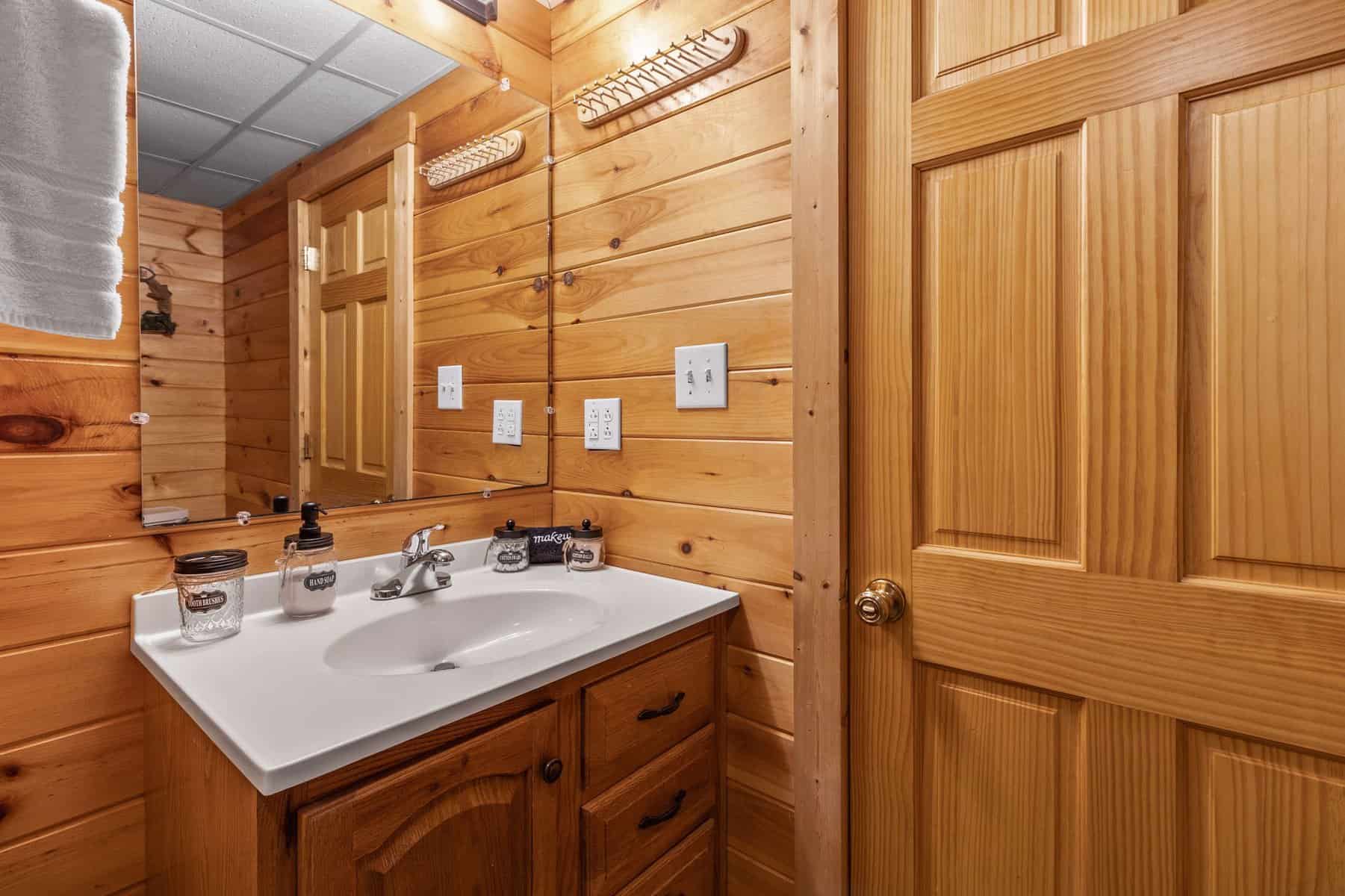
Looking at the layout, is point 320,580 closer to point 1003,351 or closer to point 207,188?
point 207,188

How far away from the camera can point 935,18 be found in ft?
3.19

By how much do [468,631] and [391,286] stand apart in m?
0.72

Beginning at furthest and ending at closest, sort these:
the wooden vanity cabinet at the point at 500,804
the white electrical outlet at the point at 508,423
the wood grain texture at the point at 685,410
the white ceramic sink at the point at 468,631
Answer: the white electrical outlet at the point at 508,423 → the wood grain texture at the point at 685,410 → the white ceramic sink at the point at 468,631 → the wooden vanity cabinet at the point at 500,804

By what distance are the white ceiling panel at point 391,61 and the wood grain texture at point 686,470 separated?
82cm

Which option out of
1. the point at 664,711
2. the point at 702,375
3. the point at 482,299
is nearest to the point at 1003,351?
the point at 702,375

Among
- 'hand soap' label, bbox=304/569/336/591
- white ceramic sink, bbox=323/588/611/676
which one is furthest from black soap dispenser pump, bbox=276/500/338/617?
white ceramic sink, bbox=323/588/611/676

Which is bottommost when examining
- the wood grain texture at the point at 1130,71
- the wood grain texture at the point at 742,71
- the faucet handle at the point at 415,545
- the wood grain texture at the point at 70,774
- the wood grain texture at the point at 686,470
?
the wood grain texture at the point at 70,774

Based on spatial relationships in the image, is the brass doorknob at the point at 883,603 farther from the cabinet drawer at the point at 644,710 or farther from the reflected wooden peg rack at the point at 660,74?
the reflected wooden peg rack at the point at 660,74

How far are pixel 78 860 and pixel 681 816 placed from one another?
2.90ft

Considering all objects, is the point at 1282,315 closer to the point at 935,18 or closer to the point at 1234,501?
the point at 1234,501

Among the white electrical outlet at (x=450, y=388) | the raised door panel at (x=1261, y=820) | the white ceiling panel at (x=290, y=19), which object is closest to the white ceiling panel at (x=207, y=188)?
the white ceiling panel at (x=290, y=19)

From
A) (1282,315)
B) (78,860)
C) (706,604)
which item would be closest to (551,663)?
(706,604)

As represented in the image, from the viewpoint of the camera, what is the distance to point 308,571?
1027mm

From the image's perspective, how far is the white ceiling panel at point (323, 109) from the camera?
1.13 m
